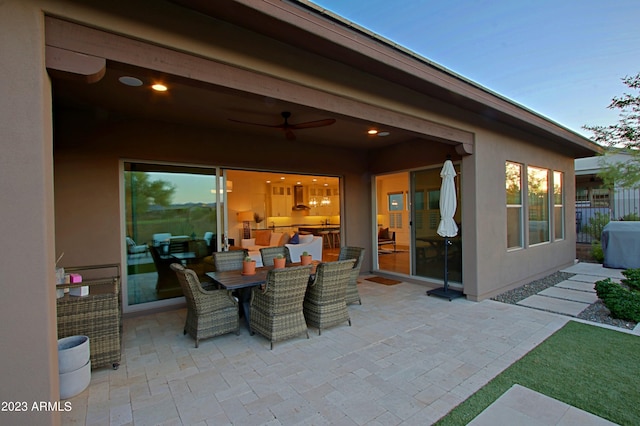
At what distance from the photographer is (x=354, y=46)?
2.79 m

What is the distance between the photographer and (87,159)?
4.12 m

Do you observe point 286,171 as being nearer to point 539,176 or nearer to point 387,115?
point 387,115

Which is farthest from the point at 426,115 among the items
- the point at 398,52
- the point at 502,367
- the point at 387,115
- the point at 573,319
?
the point at 573,319

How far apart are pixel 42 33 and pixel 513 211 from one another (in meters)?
6.74

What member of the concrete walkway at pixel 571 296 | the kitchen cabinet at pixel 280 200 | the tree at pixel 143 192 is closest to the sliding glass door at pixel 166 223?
the tree at pixel 143 192

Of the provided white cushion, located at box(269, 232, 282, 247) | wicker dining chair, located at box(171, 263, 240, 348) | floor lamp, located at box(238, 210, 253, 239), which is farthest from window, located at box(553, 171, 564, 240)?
floor lamp, located at box(238, 210, 253, 239)

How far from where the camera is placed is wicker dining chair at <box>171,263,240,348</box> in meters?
3.25

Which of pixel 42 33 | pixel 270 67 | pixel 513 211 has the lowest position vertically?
pixel 513 211

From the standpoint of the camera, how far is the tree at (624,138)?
7090mm

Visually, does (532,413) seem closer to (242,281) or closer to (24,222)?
(242,281)

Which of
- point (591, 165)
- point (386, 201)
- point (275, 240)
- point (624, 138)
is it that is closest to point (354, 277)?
point (275, 240)

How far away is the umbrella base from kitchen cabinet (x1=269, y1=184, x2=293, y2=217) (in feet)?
25.7

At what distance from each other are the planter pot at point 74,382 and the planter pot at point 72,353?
0.10ft

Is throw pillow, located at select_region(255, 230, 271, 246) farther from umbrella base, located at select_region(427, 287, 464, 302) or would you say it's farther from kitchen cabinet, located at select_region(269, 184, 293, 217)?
umbrella base, located at select_region(427, 287, 464, 302)
